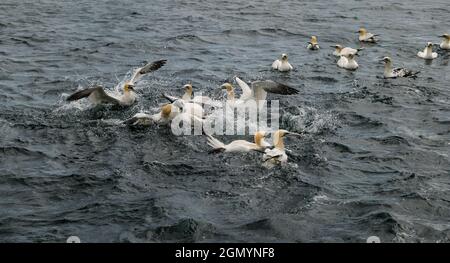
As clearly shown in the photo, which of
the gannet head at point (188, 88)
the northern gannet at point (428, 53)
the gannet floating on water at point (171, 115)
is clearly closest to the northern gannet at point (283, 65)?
the gannet head at point (188, 88)

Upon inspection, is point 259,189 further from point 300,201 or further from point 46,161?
point 46,161

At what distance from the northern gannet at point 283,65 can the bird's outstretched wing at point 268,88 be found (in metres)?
3.59

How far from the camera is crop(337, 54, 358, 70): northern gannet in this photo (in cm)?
2048

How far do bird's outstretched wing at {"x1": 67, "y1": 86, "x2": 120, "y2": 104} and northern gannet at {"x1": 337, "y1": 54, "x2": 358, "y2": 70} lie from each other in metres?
7.38

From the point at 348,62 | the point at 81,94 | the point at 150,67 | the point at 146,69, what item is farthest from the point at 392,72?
the point at 81,94

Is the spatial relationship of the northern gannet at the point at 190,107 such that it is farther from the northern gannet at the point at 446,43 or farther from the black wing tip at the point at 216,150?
the northern gannet at the point at 446,43

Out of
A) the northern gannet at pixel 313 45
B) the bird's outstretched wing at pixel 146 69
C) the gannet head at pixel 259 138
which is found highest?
the bird's outstretched wing at pixel 146 69

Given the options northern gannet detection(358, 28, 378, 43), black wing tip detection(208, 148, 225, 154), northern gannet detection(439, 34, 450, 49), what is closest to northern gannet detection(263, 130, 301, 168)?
black wing tip detection(208, 148, 225, 154)

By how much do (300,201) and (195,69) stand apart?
30.0 ft

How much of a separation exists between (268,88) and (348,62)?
5.18 metres

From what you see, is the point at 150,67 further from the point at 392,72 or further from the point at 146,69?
the point at 392,72

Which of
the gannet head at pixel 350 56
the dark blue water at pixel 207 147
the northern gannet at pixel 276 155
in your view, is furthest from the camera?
the gannet head at pixel 350 56

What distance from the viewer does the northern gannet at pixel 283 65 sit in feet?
65.5
